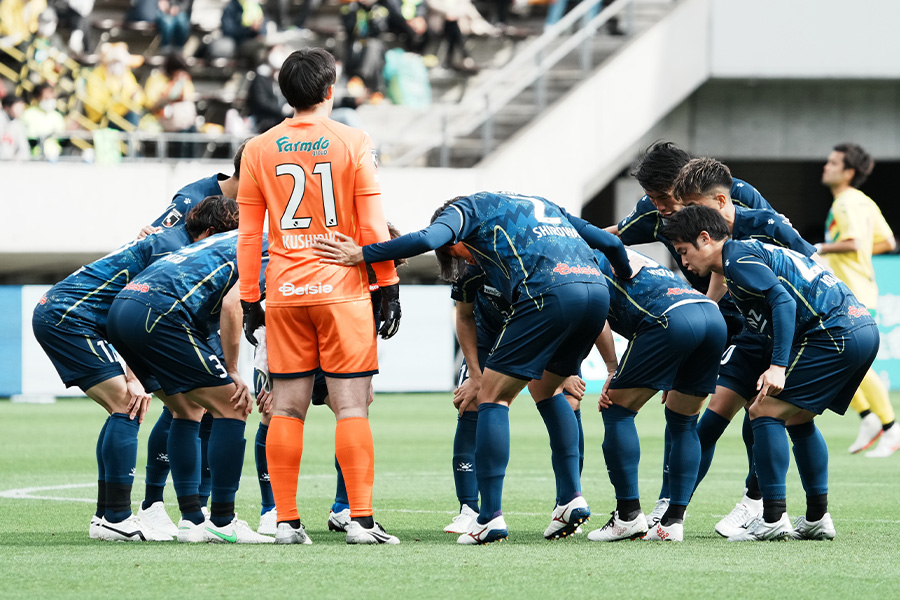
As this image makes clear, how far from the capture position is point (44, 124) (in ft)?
65.3

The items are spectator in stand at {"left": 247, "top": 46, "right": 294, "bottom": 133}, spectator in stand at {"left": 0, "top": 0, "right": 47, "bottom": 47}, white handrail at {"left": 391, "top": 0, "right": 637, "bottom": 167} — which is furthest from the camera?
spectator in stand at {"left": 0, "top": 0, "right": 47, "bottom": 47}

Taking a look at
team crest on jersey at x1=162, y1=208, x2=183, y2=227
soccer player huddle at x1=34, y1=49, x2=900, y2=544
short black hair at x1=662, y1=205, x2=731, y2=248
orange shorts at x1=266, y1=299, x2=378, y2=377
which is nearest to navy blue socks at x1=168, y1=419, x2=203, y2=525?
soccer player huddle at x1=34, y1=49, x2=900, y2=544

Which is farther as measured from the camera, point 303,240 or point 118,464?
point 118,464

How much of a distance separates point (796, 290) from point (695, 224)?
0.58 meters

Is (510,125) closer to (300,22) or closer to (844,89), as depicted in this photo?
(300,22)

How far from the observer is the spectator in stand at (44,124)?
63.4 ft

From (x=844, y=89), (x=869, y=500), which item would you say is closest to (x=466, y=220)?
(x=869, y=500)

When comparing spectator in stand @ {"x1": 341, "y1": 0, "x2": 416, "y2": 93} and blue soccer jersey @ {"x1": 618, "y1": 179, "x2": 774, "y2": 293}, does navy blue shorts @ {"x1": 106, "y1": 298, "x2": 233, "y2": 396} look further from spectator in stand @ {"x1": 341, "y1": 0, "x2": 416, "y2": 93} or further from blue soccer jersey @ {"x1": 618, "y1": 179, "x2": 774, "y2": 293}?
spectator in stand @ {"x1": 341, "y1": 0, "x2": 416, "y2": 93}

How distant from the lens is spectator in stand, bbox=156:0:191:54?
861 inches

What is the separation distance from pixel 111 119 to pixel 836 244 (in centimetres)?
1270

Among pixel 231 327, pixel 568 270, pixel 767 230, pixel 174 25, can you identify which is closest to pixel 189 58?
pixel 174 25

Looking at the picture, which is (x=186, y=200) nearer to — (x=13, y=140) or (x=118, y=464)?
(x=118, y=464)

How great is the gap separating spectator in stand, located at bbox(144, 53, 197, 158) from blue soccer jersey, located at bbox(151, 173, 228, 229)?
12.7 metres

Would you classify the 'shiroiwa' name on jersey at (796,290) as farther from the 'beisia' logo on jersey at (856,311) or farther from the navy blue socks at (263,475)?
the navy blue socks at (263,475)
